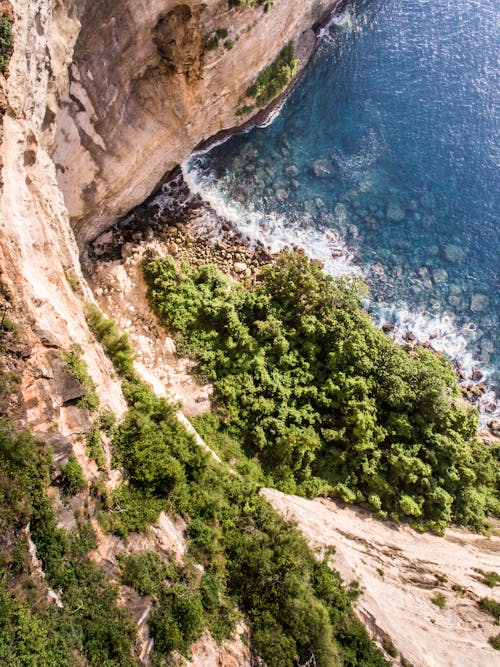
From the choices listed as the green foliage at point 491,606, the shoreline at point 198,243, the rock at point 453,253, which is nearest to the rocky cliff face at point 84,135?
the shoreline at point 198,243

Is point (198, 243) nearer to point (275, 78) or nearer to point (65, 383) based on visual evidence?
point (275, 78)

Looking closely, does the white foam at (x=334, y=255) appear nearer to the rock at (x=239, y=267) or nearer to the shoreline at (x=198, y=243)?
the shoreline at (x=198, y=243)

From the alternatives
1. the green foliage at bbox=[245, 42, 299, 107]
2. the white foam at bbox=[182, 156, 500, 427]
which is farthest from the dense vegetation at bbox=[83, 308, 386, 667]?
the green foliage at bbox=[245, 42, 299, 107]

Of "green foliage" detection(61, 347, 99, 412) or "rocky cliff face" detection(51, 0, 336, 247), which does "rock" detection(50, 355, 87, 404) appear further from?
"rocky cliff face" detection(51, 0, 336, 247)

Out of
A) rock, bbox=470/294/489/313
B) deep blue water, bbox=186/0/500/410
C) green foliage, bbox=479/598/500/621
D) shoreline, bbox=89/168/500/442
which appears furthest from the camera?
rock, bbox=470/294/489/313

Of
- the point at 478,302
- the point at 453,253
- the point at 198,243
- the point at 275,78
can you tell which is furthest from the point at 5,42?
the point at 478,302

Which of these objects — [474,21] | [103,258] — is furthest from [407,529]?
[474,21]
